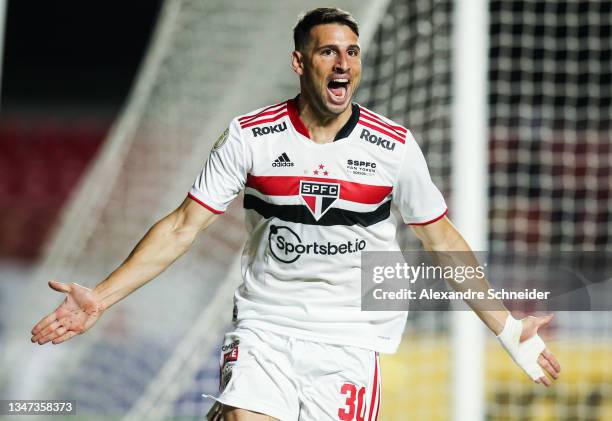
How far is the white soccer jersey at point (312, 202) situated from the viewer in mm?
3395

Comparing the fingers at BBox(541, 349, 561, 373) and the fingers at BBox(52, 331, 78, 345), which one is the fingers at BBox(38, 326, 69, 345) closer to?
Result: the fingers at BBox(52, 331, 78, 345)

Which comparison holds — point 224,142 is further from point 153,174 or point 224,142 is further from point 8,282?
point 8,282

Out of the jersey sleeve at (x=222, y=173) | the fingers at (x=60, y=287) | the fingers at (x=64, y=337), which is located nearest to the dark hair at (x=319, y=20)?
the jersey sleeve at (x=222, y=173)

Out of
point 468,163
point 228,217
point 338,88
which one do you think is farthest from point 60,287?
point 228,217

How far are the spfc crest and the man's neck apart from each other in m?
0.16

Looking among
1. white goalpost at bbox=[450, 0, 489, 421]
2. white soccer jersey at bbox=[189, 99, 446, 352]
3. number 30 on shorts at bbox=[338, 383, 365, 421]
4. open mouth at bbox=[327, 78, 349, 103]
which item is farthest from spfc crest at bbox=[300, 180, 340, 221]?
white goalpost at bbox=[450, 0, 489, 421]

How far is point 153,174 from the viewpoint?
22.7 feet

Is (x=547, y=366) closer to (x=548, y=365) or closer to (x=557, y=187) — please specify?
(x=548, y=365)

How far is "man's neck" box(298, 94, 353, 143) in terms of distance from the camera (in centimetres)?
344

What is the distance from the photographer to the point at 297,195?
133 inches

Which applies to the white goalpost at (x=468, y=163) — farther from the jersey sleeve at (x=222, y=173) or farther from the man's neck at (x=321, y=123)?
the jersey sleeve at (x=222, y=173)

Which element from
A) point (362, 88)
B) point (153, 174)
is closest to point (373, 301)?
point (362, 88)

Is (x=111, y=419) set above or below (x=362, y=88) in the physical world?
below

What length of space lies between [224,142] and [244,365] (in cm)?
76
